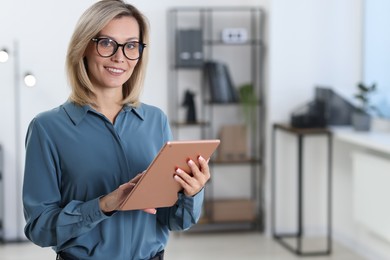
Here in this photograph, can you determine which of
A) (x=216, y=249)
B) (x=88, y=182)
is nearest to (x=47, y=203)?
(x=88, y=182)

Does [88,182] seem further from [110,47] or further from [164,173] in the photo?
[110,47]

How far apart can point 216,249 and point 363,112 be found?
A: 1.24 meters

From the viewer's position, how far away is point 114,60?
1608mm

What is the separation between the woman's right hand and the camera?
152 cm

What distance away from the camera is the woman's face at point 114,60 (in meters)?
1.61

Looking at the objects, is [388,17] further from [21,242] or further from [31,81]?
[21,242]

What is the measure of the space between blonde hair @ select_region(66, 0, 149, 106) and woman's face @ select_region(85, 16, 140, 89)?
0.6 inches

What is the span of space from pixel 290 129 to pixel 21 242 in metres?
1.75

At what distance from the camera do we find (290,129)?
4492 mm

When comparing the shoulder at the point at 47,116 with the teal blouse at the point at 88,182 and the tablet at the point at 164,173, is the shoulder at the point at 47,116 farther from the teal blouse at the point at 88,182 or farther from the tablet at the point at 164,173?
the tablet at the point at 164,173

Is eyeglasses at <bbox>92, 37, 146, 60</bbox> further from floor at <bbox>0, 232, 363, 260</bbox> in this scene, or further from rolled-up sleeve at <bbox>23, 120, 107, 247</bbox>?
floor at <bbox>0, 232, 363, 260</bbox>

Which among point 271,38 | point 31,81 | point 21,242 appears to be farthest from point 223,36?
point 21,242

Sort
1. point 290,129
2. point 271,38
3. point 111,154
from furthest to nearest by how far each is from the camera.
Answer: point 271,38 < point 290,129 < point 111,154

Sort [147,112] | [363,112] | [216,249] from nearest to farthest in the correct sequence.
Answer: [147,112]
[363,112]
[216,249]
